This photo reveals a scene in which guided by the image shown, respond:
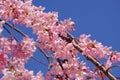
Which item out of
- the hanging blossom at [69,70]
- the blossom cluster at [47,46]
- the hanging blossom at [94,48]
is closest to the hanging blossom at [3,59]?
the blossom cluster at [47,46]

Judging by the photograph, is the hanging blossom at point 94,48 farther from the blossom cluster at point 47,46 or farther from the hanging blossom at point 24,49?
the hanging blossom at point 24,49

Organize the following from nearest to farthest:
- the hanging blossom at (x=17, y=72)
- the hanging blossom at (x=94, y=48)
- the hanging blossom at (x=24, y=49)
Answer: the hanging blossom at (x=17, y=72)
the hanging blossom at (x=24, y=49)
the hanging blossom at (x=94, y=48)

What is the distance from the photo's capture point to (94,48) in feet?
18.1

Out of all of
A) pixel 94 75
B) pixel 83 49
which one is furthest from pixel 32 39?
pixel 94 75

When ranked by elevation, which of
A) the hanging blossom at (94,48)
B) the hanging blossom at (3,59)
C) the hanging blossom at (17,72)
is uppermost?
the hanging blossom at (94,48)

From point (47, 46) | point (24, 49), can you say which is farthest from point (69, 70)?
point (24, 49)

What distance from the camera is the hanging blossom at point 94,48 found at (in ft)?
18.0

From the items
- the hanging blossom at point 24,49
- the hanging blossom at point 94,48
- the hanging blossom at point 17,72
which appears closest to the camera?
the hanging blossom at point 17,72

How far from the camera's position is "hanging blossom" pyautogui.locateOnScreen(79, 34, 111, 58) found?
18.0ft

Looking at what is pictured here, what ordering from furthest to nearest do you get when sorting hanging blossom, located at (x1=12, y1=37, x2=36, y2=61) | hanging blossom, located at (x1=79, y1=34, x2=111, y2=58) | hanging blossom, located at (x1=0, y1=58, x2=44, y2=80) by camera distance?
hanging blossom, located at (x1=79, y1=34, x2=111, y2=58) < hanging blossom, located at (x1=12, y1=37, x2=36, y2=61) < hanging blossom, located at (x1=0, y1=58, x2=44, y2=80)

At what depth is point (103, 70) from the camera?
545 cm

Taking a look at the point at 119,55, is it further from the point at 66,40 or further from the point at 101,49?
the point at 66,40

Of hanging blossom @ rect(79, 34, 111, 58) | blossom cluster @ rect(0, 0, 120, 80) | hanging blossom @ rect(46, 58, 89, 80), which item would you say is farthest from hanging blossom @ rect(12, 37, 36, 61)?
hanging blossom @ rect(79, 34, 111, 58)

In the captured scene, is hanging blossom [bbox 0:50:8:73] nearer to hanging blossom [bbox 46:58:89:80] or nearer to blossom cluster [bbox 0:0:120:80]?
blossom cluster [bbox 0:0:120:80]
